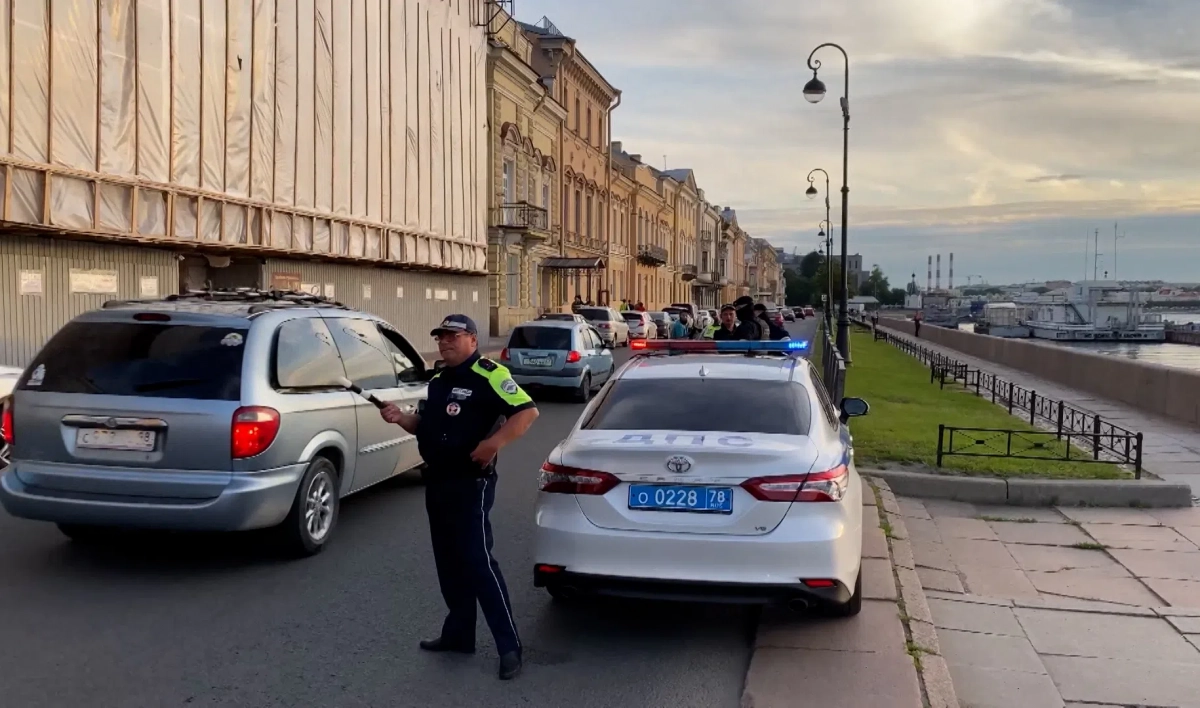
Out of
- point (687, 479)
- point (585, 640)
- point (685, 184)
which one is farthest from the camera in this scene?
point (685, 184)

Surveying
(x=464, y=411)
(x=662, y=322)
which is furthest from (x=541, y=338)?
(x=662, y=322)

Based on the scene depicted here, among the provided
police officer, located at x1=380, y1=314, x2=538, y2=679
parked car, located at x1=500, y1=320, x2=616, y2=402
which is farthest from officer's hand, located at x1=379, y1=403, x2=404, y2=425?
parked car, located at x1=500, y1=320, x2=616, y2=402

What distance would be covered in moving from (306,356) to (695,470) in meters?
3.29

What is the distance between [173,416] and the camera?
6250 millimetres

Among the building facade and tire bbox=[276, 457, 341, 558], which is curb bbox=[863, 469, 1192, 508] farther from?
the building facade

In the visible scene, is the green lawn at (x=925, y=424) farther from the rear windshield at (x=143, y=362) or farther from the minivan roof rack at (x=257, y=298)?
the rear windshield at (x=143, y=362)

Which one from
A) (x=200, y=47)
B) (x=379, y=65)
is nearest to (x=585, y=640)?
(x=200, y=47)

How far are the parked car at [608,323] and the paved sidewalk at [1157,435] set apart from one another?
13691 mm

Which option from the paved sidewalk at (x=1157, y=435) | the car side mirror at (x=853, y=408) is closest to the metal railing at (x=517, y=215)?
the paved sidewalk at (x=1157, y=435)

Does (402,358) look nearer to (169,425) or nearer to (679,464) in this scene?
(169,425)

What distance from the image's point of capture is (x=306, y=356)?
718 cm

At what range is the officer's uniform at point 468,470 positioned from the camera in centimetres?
475

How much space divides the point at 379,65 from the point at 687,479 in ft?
90.8

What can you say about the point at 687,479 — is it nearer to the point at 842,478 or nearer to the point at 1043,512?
the point at 842,478
